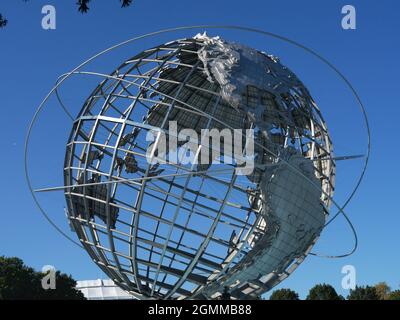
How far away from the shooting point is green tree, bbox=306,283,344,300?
4860 centimetres

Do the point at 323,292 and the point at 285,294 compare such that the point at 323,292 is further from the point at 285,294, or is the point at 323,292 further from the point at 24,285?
the point at 24,285

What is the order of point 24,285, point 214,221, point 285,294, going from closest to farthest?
1. point 214,221
2. point 24,285
3. point 285,294

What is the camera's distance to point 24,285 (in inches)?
1491

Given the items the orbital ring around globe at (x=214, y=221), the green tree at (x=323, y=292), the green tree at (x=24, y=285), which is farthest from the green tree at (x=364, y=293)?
the orbital ring around globe at (x=214, y=221)

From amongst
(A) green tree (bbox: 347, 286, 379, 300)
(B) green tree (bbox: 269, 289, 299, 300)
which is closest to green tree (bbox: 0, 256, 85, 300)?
(B) green tree (bbox: 269, 289, 299, 300)

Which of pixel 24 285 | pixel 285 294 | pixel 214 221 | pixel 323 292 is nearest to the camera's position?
pixel 214 221

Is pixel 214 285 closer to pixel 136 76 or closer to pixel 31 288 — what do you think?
pixel 136 76

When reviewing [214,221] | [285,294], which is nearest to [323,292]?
[285,294]

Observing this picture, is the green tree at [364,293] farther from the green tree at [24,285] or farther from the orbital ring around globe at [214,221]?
the orbital ring around globe at [214,221]

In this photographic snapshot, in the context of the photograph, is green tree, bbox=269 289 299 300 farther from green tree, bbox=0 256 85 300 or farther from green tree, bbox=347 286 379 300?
green tree, bbox=0 256 85 300

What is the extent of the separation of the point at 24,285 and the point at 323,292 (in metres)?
22.3

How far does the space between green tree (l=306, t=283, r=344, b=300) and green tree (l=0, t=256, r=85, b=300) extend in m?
18.1
